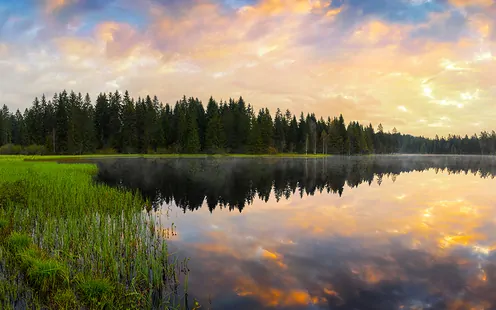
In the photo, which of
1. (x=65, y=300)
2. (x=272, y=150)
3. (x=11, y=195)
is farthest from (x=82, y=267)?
(x=272, y=150)

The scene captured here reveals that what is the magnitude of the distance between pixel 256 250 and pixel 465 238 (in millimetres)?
10874

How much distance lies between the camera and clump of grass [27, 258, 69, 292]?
332 inches

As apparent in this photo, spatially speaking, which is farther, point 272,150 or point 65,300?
point 272,150

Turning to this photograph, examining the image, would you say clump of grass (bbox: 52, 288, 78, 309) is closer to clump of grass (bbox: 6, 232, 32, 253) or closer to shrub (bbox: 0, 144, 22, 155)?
clump of grass (bbox: 6, 232, 32, 253)

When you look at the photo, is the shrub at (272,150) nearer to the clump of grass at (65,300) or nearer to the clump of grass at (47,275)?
the clump of grass at (47,275)

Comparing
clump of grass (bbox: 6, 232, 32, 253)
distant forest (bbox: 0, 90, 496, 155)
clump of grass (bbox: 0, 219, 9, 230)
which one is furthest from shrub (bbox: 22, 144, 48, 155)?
clump of grass (bbox: 6, 232, 32, 253)

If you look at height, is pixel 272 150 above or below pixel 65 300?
above

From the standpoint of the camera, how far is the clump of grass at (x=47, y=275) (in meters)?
8.44

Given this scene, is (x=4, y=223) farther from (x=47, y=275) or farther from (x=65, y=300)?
(x=65, y=300)

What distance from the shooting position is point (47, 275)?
8.68m

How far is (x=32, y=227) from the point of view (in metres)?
13.7

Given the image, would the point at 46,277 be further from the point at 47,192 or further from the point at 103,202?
the point at 47,192

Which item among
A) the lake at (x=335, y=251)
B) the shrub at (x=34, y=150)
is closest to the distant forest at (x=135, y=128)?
the shrub at (x=34, y=150)

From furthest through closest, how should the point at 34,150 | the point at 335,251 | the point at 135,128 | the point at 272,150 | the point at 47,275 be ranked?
the point at 272,150
the point at 135,128
the point at 34,150
the point at 335,251
the point at 47,275
